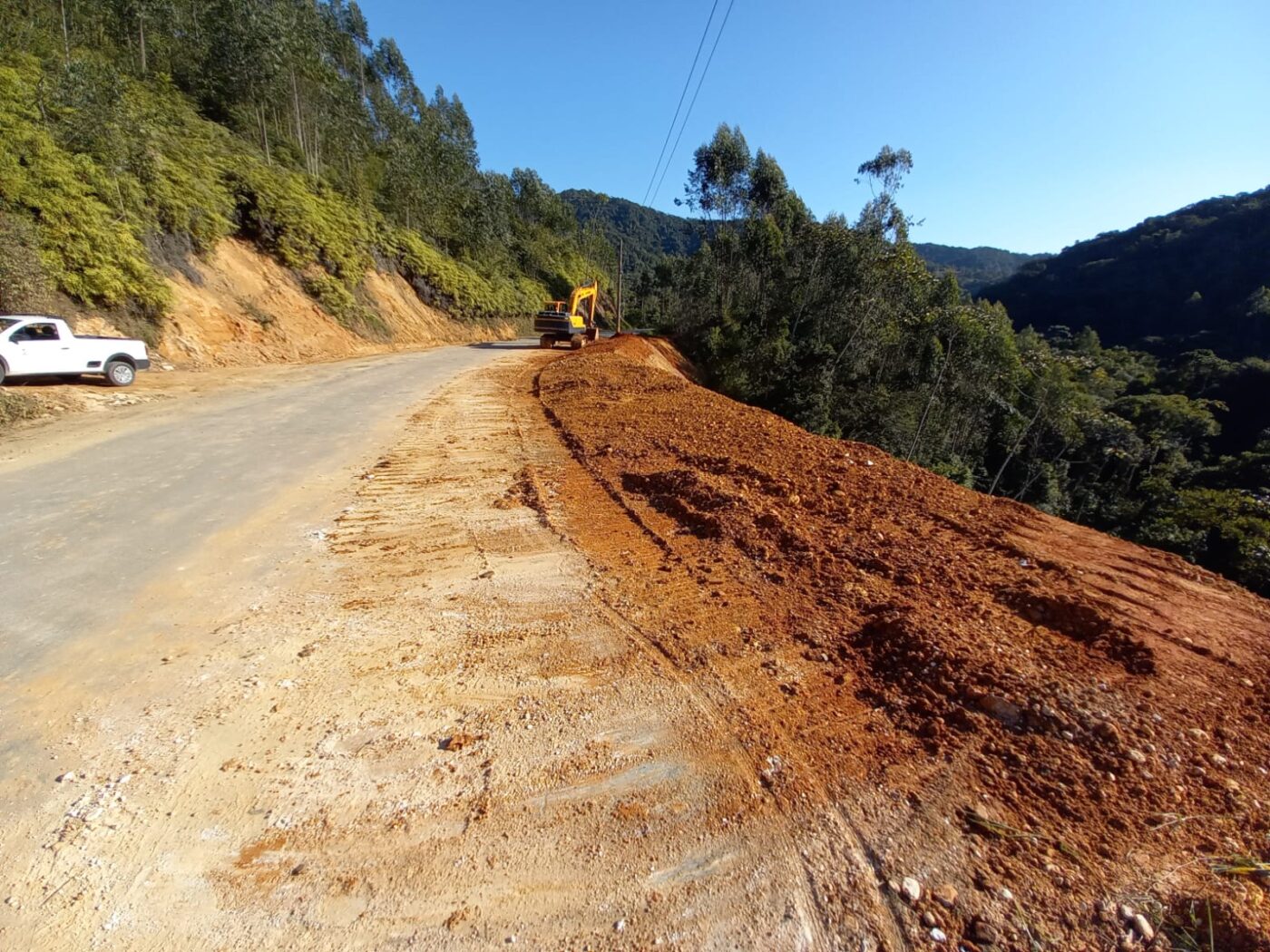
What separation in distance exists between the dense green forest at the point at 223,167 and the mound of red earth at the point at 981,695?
14954 millimetres

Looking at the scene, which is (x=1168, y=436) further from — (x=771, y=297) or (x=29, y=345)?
(x=29, y=345)

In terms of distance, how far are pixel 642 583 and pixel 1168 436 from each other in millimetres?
51237

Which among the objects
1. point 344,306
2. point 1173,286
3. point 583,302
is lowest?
point 344,306

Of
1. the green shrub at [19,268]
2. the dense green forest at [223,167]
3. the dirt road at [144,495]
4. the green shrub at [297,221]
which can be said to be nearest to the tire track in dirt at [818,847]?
the dirt road at [144,495]

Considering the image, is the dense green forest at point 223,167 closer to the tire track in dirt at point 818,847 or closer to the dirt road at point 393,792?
the dirt road at point 393,792

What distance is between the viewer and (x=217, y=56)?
2967 centimetres

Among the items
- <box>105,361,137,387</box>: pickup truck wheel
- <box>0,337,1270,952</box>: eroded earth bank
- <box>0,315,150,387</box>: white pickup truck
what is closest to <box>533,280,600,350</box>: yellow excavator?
<box>105,361,137,387</box>: pickup truck wheel

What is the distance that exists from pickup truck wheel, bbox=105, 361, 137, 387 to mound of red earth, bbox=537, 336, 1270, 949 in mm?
11190

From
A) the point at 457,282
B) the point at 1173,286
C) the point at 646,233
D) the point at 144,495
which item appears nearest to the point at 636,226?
the point at 646,233

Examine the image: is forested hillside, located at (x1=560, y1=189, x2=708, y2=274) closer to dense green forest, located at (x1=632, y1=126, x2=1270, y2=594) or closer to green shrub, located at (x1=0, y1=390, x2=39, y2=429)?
dense green forest, located at (x1=632, y1=126, x2=1270, y2=594)

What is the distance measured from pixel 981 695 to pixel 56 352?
48.5ft

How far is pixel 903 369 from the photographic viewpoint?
109ft

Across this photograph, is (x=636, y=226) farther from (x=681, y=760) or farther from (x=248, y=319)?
(x=681, y=760)

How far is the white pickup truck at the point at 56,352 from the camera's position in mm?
10039
